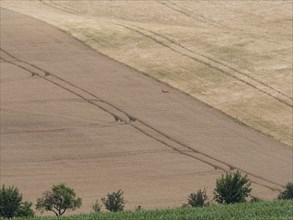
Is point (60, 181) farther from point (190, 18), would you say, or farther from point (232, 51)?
point (190, 18)

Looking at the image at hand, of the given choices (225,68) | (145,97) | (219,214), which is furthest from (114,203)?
(225,68)

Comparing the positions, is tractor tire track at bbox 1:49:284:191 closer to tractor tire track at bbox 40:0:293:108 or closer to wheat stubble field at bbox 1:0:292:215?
wheat stubble field at bbox 1:0:292:215

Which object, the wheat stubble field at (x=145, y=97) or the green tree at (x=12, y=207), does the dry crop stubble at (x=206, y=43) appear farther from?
the green tree at (x=12, y=207)

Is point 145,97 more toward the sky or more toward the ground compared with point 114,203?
more toward the sky

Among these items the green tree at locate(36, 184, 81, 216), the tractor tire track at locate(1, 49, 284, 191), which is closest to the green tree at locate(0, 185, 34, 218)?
the green tree at locate(36, 184, 81, 216)

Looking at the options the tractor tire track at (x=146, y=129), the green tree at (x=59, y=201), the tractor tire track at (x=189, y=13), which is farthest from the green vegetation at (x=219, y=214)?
the tractor tire track at (x=189, y=13)

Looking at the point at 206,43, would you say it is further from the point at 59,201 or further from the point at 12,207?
the point at 12,207
